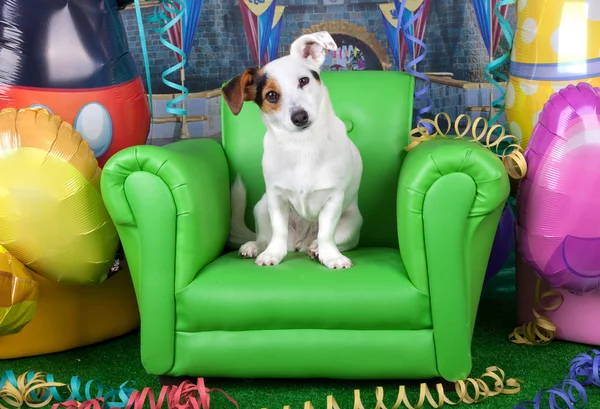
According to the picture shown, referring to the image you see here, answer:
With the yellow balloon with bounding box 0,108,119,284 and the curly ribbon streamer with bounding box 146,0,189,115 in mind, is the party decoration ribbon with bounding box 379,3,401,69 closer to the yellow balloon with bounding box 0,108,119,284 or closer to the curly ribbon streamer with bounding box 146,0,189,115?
the curly ribbon streamer with bounding box 146,0,189,115

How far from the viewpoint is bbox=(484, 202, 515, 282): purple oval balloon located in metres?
2.77

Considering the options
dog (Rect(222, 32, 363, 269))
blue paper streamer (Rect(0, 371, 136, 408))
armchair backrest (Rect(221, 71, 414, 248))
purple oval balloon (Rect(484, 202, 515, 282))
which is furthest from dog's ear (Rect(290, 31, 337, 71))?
blue paper streamer (Rect(0, 371, 136, 408))

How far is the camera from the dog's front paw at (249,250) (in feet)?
7.68

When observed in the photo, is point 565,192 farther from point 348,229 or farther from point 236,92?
point 236,92

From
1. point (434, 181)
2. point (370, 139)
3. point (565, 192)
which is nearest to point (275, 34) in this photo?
point (370, 139)

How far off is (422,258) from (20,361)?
143 cm

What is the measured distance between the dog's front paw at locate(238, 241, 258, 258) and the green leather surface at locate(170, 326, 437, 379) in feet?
1.14

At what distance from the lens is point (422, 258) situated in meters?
1.98

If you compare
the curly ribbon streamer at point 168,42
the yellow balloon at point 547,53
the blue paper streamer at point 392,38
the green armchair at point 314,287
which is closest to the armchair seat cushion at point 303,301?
the green armchair at point 314,287

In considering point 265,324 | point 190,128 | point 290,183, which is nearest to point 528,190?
point 290,183

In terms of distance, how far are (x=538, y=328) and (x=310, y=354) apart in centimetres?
91

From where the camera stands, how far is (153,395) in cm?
198

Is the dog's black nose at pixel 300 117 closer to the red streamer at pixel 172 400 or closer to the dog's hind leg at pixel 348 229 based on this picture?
the dog's hind leg at pixel 348 229

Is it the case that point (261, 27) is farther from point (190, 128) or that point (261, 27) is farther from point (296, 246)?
point (296, 246)
